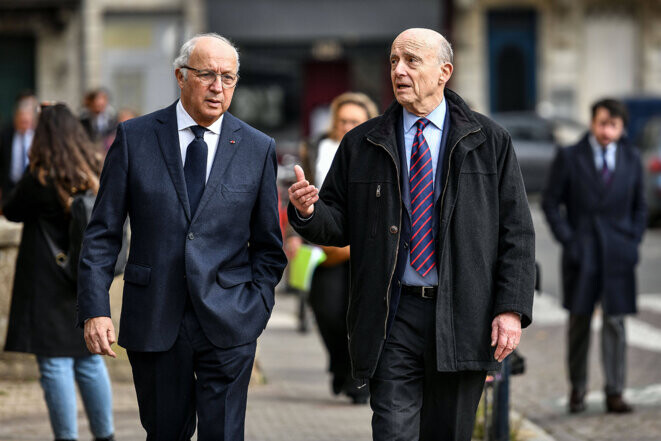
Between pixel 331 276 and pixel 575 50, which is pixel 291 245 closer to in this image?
pixel 331 276

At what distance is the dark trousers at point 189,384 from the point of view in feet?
14.7

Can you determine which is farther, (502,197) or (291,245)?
(291,245)

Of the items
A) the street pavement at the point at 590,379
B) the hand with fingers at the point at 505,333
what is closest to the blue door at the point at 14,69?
the street pavement at the point at 590,379

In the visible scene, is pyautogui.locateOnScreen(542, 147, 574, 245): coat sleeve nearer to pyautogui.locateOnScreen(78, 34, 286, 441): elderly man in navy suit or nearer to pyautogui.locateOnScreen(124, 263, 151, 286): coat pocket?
pyautogui.locateOnScreen(78, 34, 286, 441): elderly man in navy suit

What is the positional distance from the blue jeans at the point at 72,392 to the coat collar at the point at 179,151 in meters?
1.93

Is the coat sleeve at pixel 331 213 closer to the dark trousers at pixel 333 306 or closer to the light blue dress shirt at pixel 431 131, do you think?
the light blue dress shirt at pixel 431 131

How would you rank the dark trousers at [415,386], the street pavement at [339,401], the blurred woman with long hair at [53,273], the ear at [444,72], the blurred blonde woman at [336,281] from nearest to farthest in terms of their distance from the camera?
the dark trousers at [415,386]
the ear at [444,72]
the blurred woman with long hair at [53,273]
the street pavement at [339,401]
the blurred blonde woman at [336,281]

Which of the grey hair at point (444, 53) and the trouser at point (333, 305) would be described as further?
the trouser at point (333, 305)

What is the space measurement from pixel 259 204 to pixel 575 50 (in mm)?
22926

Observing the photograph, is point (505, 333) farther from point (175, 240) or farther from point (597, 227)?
point (597, 227)

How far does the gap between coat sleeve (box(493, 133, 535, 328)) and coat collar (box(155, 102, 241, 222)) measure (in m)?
1.00

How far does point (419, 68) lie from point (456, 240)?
2.13ft

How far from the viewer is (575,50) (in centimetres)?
2659

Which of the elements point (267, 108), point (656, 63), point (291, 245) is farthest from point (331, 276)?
point (656, 63)
